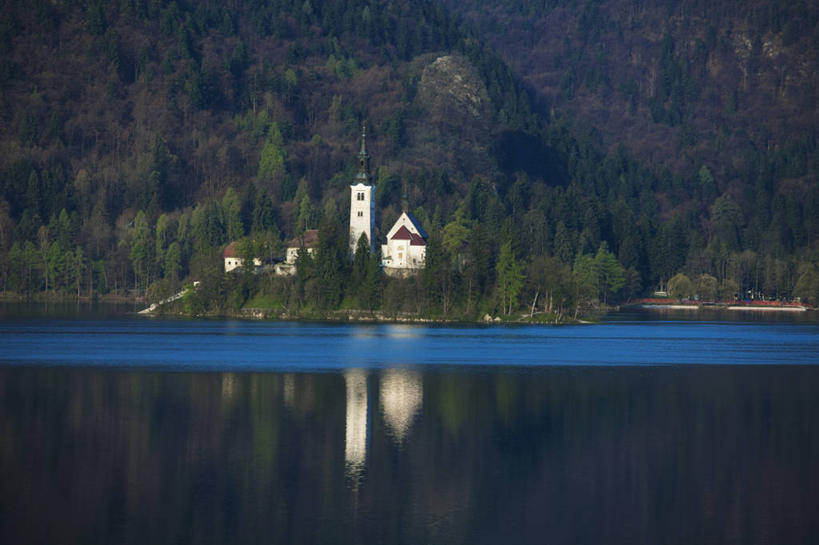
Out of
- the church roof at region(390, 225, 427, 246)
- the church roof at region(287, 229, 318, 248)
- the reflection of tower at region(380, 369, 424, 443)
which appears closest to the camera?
the reflection of tower at region(380, 369, 424, 443)

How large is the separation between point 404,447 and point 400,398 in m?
17.0

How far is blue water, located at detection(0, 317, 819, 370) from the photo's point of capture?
96625 millimetres

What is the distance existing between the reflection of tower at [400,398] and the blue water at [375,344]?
8.35 meters

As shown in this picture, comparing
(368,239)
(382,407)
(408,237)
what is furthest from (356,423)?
(408,237)

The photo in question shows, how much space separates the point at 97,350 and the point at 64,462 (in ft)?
181

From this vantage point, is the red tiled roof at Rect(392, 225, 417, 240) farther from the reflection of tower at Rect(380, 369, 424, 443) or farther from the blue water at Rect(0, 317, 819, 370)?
Result: the reflection of tower at Rect(380, 369, 424, 443)

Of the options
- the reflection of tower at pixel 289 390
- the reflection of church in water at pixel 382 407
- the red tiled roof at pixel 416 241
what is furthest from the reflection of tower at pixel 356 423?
the red tiled roof at pixel 416 241

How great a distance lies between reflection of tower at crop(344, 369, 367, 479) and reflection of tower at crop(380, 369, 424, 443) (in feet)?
4.14

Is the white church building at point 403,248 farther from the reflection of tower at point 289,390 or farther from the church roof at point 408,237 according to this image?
the reflection of tower at point 289,390

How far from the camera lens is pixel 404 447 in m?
55.1

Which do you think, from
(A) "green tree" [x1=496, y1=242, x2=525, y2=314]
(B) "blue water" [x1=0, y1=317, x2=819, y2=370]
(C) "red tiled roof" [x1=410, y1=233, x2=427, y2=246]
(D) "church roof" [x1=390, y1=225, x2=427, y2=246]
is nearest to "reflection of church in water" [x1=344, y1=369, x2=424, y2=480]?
(B) "blue water" [x1=0, y1=317, x2=819, y2=370]

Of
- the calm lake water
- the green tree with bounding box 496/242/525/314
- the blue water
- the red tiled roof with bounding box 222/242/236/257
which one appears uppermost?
the red tiled roof with bounding box 222/242/236/257

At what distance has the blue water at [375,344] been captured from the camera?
9662 centimetres

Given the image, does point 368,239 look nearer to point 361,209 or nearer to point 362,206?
point 361,209
